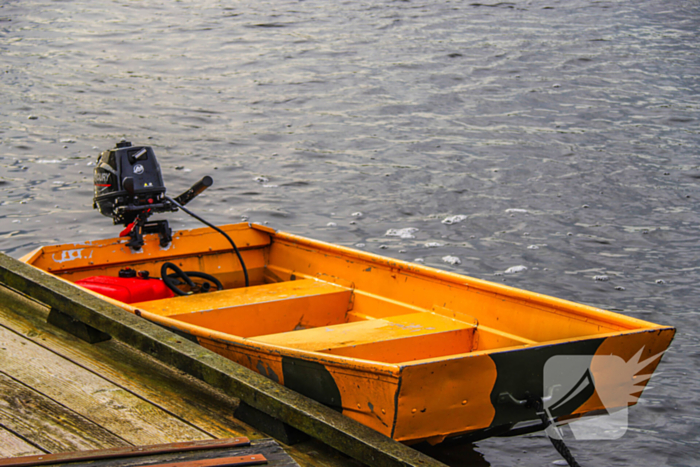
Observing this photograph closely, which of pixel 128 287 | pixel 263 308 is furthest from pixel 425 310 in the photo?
pixel 128 287

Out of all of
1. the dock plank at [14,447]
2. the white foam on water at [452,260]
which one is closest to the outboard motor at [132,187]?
the dock plank at [14,447]

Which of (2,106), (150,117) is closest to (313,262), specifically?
(150,117)

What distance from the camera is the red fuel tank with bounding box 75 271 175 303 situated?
412cm

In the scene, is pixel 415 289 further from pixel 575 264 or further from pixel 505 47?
pixel 505 47

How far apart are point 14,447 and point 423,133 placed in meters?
8.98

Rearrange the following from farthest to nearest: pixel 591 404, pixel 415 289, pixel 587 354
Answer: pixel 415 289 < pixel 591 404 < pixel 587 354

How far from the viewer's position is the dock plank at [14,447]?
7.77 ft

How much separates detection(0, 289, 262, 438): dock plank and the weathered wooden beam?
0.10 meters

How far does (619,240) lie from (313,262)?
12.7ft

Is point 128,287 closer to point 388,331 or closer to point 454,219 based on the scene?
point 388,331

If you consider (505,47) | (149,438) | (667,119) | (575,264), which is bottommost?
(575,264)

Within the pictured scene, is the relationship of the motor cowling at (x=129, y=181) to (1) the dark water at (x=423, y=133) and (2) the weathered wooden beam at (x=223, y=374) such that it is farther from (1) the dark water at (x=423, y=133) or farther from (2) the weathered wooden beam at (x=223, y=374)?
(1) the dark water at (x=423, y=133)

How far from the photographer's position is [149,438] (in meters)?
2.55

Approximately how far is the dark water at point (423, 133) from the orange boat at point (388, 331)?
76 centimetres
